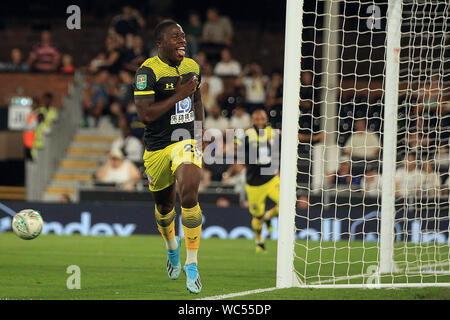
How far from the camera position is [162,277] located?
27.8 ft

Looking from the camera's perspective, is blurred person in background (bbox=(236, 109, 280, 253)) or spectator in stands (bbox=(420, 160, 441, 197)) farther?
blurred person in background (bbox=(236, 109, 280, 253))

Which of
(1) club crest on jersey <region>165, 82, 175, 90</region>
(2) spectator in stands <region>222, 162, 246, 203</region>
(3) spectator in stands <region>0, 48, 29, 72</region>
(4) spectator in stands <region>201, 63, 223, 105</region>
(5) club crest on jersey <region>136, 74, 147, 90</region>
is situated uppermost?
(5) club crest on jersey <region>136, 74, 147, 90</region>

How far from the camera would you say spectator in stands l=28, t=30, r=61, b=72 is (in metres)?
18.7

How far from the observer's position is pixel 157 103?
7258 mm

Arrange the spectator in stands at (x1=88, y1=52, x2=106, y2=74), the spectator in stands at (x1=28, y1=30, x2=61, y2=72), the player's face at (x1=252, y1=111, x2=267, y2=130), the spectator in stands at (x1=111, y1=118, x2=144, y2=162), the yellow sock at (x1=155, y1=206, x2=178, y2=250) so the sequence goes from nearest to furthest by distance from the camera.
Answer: the yellow sock at (x1=155, y1=206, x2=178, y2=250), the player's face at (x1=252, y1=111, x2=267, y2=130), the spectator in stands at (x1=111, y1=118, x2=144, y2=162), the spectator in stands at (x1=28, y1=30, x2=61, y2=72), the spectator in stands at (x1=88, y1=52, x2=106, y2=74)

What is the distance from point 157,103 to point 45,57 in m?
12.2

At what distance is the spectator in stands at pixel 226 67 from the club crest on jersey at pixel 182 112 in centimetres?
1074

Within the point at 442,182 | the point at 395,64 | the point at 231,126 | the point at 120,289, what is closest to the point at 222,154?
the point at 231,126

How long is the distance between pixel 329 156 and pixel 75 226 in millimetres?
4759

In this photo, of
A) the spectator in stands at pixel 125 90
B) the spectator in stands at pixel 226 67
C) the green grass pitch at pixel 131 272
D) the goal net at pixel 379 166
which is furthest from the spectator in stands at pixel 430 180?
the spectator in stands at pixel 125 90

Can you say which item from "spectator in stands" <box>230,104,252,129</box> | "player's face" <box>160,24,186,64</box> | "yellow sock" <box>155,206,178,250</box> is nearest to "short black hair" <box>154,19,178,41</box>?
"player's face" <box>160,24,186,64</box>

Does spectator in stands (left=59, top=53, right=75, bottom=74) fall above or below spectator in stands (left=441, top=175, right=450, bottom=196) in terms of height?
above

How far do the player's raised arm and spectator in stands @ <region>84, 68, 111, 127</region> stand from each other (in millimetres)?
10952

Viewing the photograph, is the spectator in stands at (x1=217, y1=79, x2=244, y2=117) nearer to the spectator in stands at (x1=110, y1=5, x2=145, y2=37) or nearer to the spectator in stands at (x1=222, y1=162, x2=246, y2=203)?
the spectator in stands at (x1=222, y1=162, x2=246, y2=203)
